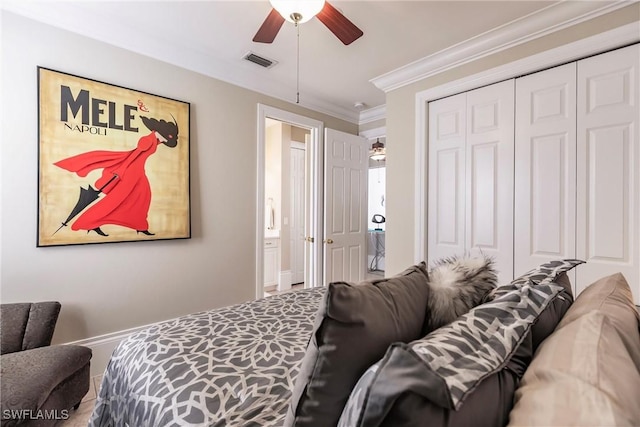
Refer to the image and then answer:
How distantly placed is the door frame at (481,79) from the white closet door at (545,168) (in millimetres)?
79

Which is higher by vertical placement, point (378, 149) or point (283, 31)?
point (283, 31)

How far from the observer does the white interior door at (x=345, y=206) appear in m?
3.83

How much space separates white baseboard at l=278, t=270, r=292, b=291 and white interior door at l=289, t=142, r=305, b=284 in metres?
0.15

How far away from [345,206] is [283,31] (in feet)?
7.33

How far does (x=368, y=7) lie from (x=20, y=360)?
2956 mm

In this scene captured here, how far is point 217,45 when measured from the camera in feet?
8.54

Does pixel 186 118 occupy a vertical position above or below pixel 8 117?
above

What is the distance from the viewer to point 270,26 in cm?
187

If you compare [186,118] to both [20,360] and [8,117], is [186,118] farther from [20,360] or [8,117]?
[20,360]

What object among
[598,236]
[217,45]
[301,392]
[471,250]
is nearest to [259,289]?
[471,250]

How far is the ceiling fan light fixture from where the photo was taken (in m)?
1.63

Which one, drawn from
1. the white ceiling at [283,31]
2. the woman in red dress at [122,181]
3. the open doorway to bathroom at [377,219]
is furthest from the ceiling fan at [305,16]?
the open doorway to bathroom at [377,219]

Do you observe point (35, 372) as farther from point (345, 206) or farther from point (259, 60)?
point (345, 206)

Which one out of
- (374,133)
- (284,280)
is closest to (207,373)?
(374,133)
